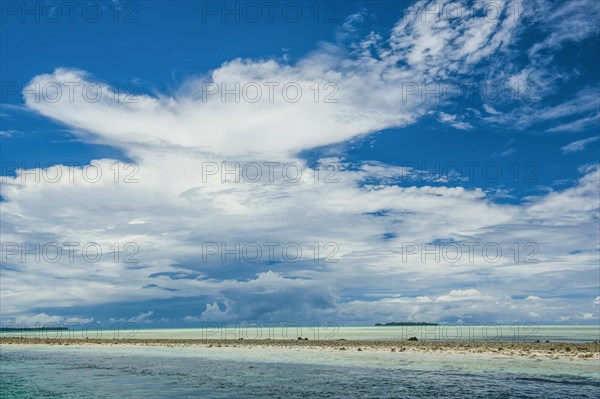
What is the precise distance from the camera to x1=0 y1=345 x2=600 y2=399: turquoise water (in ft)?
114

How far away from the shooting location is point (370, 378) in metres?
41.8

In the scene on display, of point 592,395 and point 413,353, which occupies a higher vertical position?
point 592,395

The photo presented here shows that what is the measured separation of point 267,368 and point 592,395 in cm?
3149

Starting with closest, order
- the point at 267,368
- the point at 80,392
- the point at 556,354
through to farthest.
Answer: the point at 80,392 < the point at 267,368 < the point at 556,354

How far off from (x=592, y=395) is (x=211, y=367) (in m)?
37.8

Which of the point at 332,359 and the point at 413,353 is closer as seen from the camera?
the point at 332,359

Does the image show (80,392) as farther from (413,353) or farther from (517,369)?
(413,353)

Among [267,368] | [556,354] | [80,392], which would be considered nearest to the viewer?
[80,392]

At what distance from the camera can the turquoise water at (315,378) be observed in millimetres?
34656

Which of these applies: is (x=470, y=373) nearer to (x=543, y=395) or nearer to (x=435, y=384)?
(x=435, y=384)

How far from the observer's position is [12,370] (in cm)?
5488

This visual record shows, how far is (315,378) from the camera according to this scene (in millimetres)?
42906

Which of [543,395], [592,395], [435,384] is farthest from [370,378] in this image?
[592,395]

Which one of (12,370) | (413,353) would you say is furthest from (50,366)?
(413,353)
